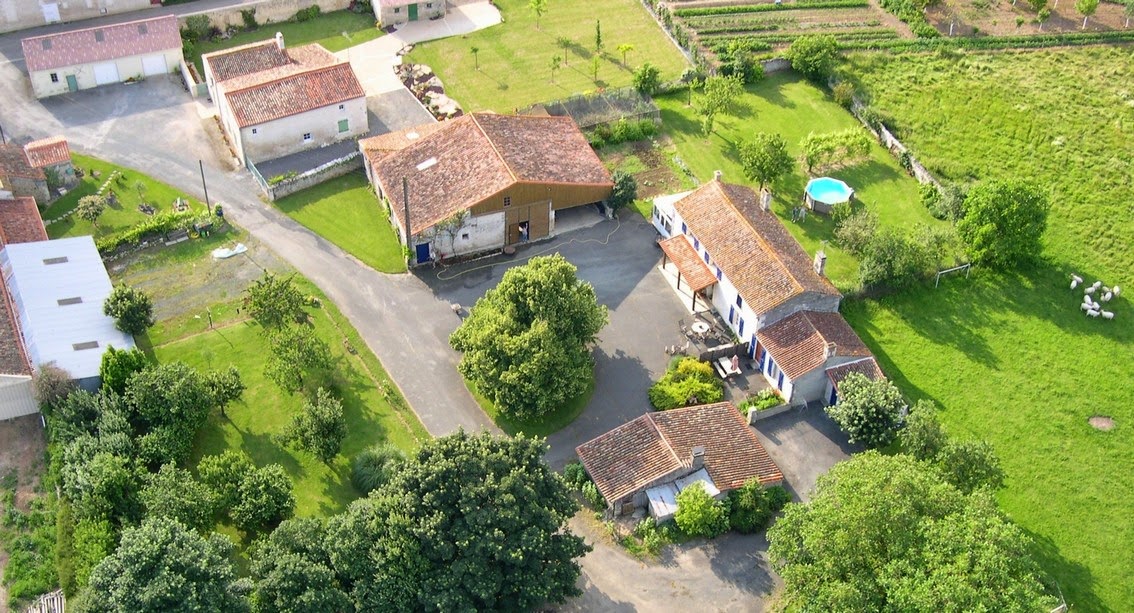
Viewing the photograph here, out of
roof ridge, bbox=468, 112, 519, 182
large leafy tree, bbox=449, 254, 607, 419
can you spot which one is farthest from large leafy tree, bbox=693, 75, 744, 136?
large leafy tree, bbox=449, 254, 607, 419

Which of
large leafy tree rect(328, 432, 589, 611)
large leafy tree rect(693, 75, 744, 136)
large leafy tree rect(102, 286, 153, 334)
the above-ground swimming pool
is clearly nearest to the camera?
large leafy tree rect(328, 432, 589, 611)

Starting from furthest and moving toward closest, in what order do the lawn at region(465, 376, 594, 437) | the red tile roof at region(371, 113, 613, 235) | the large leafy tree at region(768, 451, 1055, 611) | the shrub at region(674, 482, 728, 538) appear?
the red tile roof at region(371, 113, 613, 235) < the lawn at region(465, 376, 594, 437) < the shrub at region(674, 482, 728, 538) < the large leafy tree at region(768, 451, 1055, 611)

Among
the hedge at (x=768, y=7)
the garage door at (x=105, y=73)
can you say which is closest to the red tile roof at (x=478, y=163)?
the garage door at (x=105, y=73)

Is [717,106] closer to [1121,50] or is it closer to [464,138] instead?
[464,138]

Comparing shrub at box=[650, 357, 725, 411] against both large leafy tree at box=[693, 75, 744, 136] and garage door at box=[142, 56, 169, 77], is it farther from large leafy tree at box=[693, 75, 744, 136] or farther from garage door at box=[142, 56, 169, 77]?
garage door at box=[142, 56, 169, 77]

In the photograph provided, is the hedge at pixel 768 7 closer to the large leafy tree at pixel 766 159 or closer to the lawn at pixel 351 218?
the large leafy tree at pixel 766 159

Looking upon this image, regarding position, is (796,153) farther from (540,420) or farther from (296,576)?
(296,576)

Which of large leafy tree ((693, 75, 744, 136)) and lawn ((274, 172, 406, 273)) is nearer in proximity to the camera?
lawn ((274, 172, 406, 273))
